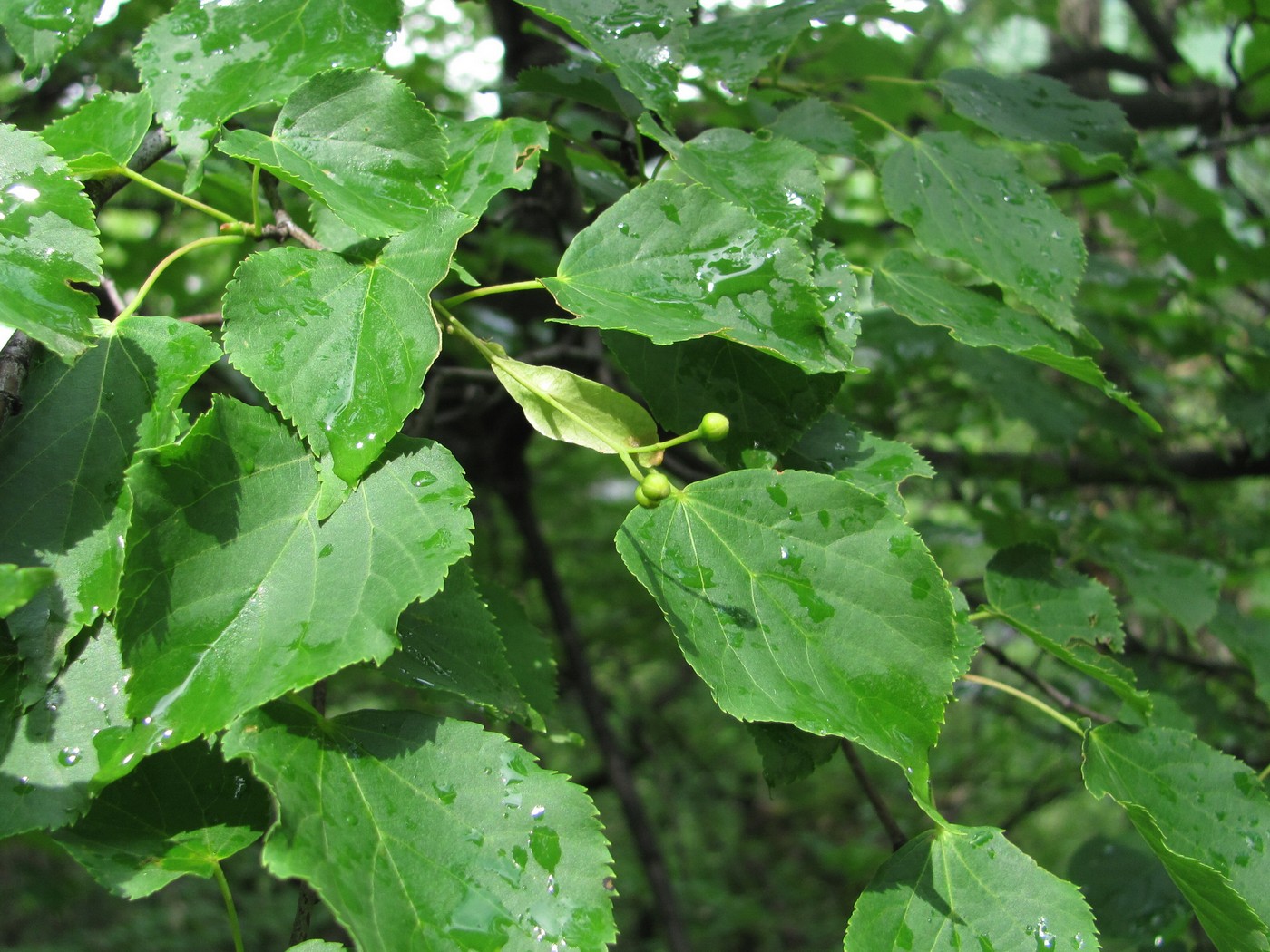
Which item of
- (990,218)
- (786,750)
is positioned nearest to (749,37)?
(990,218)

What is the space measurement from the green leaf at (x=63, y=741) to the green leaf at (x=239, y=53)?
0.46 metres

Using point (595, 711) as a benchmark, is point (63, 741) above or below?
above

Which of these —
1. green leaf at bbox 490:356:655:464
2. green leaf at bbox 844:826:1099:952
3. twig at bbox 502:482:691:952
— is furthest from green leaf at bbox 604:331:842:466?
twig at bbox 502:482:691:952

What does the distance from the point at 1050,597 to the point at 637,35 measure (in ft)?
3.07

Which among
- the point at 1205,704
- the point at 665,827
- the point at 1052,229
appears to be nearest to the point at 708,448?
the point at 1052,229

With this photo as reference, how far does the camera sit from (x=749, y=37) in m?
1.24

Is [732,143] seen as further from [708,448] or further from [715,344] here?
[708,448]

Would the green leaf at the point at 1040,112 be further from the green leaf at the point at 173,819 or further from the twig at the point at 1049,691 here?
the green leaf at the point at 173,819

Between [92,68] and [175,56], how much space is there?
2.09 m

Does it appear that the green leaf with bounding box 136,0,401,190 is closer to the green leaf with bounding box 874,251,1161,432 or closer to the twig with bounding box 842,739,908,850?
the green leaf with bounding box 874,251,1161,432

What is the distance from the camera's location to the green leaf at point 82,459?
0.79m

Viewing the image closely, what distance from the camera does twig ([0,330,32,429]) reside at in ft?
2.72

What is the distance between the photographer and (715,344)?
101cm

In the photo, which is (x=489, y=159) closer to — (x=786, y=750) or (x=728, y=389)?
(x=728, y=389)
